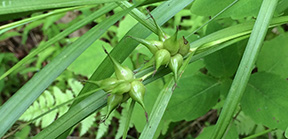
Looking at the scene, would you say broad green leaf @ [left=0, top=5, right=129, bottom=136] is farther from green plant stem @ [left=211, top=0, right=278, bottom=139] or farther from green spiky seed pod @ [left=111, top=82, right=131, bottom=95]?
green plant stem @ [left=211, top=0, right=278, bottom=139]

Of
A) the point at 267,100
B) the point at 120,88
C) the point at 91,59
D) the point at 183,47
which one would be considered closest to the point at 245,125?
the point at 267,100

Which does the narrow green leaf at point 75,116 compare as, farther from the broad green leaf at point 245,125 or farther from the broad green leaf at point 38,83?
the broad green leaf at point 245,125

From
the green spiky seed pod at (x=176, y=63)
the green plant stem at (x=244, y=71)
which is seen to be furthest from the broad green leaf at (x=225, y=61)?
the green spiky seed pod at (x=176, y=63)

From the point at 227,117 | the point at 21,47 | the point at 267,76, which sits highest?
the point at 21,47

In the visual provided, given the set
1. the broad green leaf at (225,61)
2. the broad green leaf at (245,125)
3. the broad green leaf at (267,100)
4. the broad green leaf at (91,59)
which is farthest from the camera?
the broad green leaf at (245,125)

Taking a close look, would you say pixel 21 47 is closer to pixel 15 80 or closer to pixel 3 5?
pixel 15 80

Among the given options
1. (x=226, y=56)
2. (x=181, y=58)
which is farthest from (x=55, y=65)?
(x=226, y=56)

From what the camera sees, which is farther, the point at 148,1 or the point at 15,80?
the point at 15,80

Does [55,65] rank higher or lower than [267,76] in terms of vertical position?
higher
